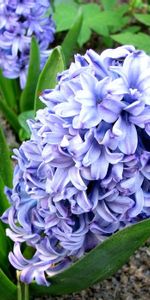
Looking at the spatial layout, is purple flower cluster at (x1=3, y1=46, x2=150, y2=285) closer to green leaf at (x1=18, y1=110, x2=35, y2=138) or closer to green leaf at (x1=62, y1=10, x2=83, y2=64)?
green leaf at (x1=18, y1=110, x2=35, y2=138)

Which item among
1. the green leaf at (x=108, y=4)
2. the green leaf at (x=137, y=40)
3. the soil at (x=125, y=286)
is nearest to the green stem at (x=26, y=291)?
the soil at (x=125, y=286)

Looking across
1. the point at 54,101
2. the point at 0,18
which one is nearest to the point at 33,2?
the point at 0,18

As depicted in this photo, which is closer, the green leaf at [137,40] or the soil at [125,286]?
the soil at [125,286]

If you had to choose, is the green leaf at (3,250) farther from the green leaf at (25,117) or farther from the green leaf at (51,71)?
the green leaf at (25,117)

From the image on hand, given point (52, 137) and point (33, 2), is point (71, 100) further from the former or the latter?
point (33, 2)

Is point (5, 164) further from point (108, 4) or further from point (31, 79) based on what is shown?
point (108, 4)
